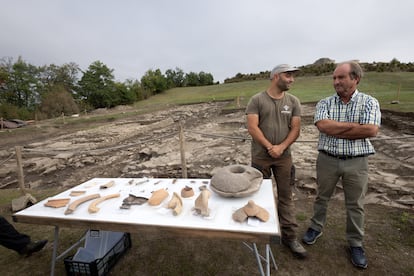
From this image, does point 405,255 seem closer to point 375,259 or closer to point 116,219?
point 375,259

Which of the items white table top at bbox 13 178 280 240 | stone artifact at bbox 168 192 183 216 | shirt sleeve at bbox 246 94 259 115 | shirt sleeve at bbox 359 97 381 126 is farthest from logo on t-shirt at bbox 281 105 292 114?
stone artifact at bbox 168 192 183 216

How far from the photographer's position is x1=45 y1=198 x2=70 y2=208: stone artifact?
1901mm

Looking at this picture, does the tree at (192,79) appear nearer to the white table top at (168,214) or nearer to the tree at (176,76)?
the tree at (176,76)

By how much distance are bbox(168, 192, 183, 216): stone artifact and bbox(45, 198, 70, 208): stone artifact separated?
990 mm

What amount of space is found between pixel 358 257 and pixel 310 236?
480 millimetres

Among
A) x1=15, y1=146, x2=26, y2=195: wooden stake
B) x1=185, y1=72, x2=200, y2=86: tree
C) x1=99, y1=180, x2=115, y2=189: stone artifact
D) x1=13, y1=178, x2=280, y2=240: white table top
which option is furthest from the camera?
x1=185, y1=72, x2=200, y2=86: tree

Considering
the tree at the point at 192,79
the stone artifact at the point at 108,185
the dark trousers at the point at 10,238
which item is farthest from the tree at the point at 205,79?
the dark trousers at the point at 10,238

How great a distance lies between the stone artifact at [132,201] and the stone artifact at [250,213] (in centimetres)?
85

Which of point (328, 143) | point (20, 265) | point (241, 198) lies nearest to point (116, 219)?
point (241, 198)

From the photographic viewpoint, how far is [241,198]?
1.83 meters

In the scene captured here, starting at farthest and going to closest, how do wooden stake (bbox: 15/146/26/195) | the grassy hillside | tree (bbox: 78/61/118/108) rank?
tree (bbox: 78/61/118/108) → the grassy hillside → wooden stake (bbox: 15/146/26/195)

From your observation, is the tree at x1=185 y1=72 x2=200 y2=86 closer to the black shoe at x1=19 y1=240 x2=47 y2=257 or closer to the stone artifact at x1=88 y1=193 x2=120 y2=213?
the black shoe at x1=19 y1=240 x2=47 y2=257

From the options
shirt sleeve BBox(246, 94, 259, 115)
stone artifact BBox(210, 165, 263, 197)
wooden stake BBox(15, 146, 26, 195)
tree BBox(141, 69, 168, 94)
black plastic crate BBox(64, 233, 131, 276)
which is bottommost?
black plastic crate BBox(64, 233, 131, 276)

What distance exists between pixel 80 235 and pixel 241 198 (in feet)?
8.27
